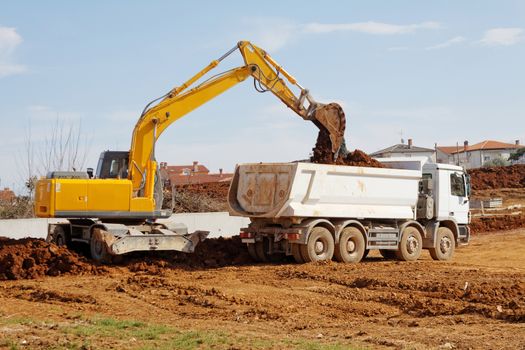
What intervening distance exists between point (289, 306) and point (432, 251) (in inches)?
440

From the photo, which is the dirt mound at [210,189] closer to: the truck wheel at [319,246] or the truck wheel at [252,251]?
the truck wheel at [252,251]

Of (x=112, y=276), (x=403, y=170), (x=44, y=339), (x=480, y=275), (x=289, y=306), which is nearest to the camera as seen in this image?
(x=44, y=339)

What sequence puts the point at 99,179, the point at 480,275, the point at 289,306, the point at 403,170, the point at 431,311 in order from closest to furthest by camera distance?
the point at 431,311
the point at 289,306
the point at 480,275
the point at 99,179
the point at 403,170

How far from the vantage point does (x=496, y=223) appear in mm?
39875

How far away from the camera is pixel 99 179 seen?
69.1 feet

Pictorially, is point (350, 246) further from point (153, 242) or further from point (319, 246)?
point (153, 242)

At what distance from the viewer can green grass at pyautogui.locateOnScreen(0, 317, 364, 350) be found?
10211 mm

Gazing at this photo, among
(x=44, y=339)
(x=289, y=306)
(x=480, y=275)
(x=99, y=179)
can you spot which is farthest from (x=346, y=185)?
(x=44, y=339)

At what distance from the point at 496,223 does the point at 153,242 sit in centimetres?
2346

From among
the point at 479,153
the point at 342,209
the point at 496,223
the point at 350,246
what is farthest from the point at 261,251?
the point at 479,153

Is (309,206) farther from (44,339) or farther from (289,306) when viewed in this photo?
(44,339)

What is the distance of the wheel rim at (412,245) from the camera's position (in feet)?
78.2

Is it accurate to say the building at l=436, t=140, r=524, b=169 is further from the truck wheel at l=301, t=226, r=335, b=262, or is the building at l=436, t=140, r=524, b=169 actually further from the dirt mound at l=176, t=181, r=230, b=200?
the truck wheel at l=301, t=226, r=335, b=262

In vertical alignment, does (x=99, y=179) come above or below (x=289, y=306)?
above
